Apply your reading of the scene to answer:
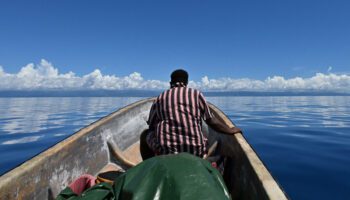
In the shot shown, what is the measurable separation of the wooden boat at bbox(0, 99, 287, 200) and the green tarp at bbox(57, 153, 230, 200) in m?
0.53

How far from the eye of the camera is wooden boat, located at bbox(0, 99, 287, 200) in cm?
266

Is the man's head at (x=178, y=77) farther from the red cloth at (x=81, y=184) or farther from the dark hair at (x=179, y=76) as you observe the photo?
the red cloth at (x=81, y=184)

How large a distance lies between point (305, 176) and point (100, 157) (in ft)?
14.6

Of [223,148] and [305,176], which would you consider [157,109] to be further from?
[305,176]

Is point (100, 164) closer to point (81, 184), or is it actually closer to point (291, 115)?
point (81, 184)

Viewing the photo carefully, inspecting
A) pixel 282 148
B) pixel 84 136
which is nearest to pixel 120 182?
pixel 84 136

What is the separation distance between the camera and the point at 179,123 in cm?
348

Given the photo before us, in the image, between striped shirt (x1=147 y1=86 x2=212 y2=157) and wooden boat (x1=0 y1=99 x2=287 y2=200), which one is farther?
striped shirt (x1=147 y1=86 x2=212 y2=157)

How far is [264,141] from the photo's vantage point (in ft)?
34.2

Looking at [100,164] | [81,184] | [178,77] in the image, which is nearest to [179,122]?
[178,77]

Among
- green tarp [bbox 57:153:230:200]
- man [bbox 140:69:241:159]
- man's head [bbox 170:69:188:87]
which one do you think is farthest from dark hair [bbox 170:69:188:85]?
green tarp [bbox 57:153:230:200]

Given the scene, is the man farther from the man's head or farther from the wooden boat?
the wooden boat

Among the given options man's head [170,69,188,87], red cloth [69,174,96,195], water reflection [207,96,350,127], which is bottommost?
water reflection [207,96,350,127]

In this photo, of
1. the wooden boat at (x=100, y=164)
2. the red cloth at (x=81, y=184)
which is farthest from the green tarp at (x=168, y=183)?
the red cloth at (x=81, y=184)
